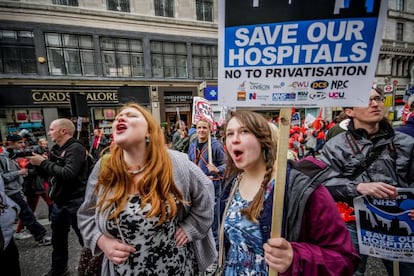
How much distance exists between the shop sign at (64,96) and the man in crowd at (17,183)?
12002 millimetres

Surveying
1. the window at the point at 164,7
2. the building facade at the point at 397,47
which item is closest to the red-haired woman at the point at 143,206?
the window at the point at 164,7

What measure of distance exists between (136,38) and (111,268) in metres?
17.8

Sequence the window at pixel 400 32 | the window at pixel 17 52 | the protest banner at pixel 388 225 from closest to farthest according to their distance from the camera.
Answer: the protest banner at pixel 388 225 → the window at pixel 17 52 → the window at pixel 400 32

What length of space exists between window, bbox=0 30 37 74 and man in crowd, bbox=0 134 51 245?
44.5ft

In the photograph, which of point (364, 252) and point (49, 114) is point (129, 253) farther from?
point (49, 114)

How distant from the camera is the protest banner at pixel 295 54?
0.98 m

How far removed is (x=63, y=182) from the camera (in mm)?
2836

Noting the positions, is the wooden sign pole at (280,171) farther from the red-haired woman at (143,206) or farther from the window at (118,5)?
the window at (118,5)

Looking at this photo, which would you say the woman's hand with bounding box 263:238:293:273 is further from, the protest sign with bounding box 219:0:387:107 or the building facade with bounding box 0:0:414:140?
the building facade with bounding box 0:0:414:140

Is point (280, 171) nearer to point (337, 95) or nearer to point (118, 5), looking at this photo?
point (337, 95)

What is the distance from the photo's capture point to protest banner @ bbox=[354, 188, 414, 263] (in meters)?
1.70

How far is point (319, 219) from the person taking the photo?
1.12m

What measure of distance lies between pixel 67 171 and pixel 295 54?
111 inches

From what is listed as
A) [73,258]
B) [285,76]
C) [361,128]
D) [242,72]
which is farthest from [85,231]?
[361,128]
